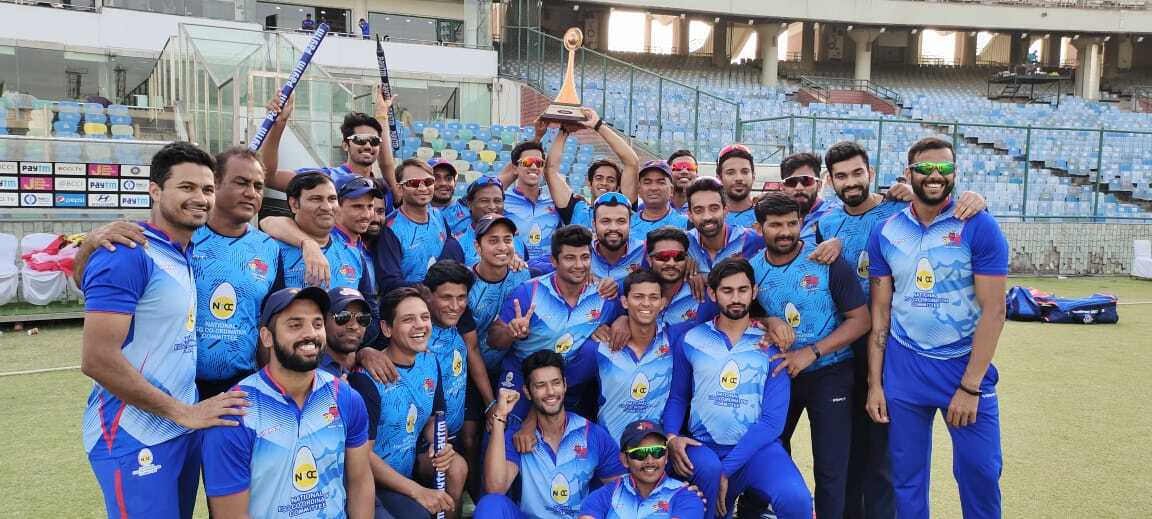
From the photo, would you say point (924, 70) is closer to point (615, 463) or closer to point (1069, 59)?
point (1069, 59)

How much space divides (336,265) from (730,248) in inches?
95.8

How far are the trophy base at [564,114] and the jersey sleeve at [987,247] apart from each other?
2.85 meters

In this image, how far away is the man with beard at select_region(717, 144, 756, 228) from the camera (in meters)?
5.50

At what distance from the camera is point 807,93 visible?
32.8m

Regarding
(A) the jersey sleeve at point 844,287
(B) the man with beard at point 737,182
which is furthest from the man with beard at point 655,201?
(A) the jersey sleeve at point 844,287

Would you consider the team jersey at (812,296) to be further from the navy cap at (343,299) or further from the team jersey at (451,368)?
the navy cap at (343,299)

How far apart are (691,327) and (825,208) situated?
1.39 metres

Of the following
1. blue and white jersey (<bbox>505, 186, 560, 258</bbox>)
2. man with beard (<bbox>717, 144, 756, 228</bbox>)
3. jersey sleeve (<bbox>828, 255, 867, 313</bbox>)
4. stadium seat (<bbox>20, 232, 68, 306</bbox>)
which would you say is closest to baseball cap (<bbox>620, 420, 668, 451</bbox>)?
jersey sleeve (<bbox>828, 255, 867, 313</bbox>)

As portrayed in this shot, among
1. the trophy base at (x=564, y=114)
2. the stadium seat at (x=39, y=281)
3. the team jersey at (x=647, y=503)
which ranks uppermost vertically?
the trophy base at (x=564, y=114)

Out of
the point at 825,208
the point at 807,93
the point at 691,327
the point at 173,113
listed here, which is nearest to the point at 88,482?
the point at 691,327

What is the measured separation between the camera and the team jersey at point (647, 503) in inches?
161

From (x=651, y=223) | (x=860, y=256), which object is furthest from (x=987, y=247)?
(x=651, y=223)

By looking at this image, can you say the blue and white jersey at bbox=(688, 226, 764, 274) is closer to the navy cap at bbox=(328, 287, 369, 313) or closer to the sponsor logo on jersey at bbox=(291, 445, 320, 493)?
the navy cap at bbox=(328, 287, 369, 313)

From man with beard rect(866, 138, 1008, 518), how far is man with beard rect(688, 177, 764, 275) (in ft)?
2.97
